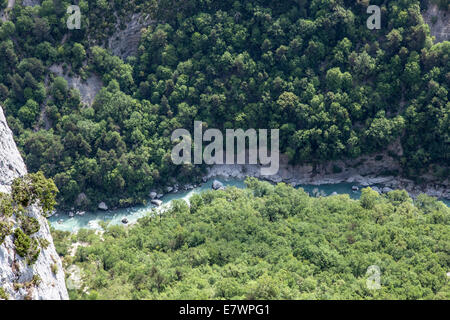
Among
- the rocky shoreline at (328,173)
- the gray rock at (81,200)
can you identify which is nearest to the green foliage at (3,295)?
the gray rock at (81,200)

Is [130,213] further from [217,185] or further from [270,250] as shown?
[270,250]

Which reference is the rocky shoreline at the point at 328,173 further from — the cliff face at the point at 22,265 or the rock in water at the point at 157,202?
the cliff face at the point at 22,265

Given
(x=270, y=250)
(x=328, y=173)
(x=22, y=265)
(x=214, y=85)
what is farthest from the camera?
(x=214, y=85)

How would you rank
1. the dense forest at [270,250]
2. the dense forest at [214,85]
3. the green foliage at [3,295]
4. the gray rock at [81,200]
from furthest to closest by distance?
the dense forest at [214,85] → the gray rock at [81,200] → the dense forest at [270,250] → the green foliage at [3,295]

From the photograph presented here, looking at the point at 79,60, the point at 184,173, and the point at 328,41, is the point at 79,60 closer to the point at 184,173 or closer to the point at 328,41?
the point at 184,173

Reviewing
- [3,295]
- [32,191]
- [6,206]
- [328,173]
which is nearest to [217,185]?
[328,173]

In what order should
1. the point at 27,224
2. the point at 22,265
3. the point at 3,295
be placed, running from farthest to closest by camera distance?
the point at 27,224, the point at 22,265, the point at 3,295
